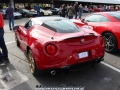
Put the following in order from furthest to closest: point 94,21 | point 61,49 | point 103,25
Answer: point 94,21 < point 103,25 < point 61,49

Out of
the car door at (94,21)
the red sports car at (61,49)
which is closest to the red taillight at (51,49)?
the red sports car at (61,49)

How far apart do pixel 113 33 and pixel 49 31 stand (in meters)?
2.36

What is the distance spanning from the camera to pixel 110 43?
5480 mm

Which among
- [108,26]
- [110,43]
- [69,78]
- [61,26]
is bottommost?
[69,78]

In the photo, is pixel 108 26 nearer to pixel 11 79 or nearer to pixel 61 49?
pixel 61 49

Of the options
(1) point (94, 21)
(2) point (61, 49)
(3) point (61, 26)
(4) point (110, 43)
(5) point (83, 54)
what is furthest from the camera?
(1) point (94, 21)

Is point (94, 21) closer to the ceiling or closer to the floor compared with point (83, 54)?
closer to the ceiling

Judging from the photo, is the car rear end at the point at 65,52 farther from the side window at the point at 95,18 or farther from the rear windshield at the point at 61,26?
the side window at the point at 95,18

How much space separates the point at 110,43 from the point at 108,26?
1.93 ft

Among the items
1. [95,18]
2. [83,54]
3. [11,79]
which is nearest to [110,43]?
[95,18]

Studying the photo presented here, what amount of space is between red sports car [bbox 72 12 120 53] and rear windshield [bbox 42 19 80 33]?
5.38ft

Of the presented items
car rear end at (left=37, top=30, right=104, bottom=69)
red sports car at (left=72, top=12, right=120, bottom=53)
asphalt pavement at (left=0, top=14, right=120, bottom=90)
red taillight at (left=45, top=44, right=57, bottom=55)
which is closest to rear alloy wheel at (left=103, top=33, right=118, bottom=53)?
red sports car at (left=72, top=12, right=120, bottom=53)

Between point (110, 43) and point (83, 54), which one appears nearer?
point (83, 54)

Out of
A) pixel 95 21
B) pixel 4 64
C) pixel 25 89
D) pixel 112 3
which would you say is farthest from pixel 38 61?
pixel 112 3
